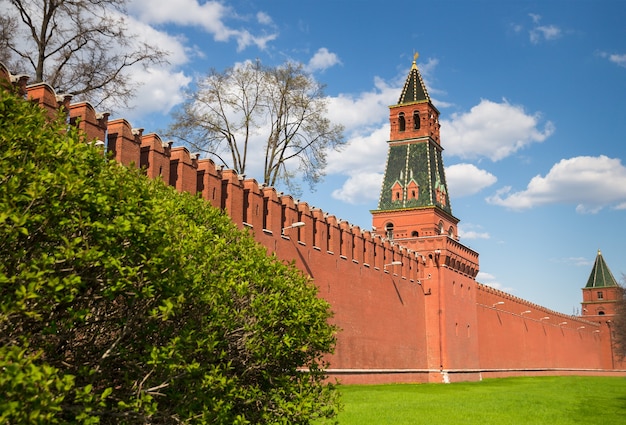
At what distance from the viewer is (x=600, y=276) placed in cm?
7650

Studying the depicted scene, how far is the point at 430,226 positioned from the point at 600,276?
42434 millimetres

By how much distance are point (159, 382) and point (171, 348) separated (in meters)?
0.53

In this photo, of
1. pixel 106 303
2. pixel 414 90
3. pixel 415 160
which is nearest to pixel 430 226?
pixel 415 160

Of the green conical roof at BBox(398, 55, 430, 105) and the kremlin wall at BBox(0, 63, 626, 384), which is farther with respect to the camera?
the green conical roof at BBox(398, 55, 430, 105)

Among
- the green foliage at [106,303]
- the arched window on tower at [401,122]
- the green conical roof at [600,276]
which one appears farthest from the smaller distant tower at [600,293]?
the green foliage at [106,303]

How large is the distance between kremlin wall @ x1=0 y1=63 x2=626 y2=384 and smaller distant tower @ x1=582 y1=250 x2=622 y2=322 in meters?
15.3

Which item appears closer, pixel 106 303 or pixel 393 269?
pixel 106 303

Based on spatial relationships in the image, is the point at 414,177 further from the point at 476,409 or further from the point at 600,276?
the point at 600,276

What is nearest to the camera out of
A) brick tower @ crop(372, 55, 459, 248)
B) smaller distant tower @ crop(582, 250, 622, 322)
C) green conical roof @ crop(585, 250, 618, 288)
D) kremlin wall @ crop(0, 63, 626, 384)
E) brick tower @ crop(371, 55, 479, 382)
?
kremlin wall @ crop(0, 63, 626, 384)

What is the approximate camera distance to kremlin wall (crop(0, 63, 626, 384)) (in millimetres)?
17422

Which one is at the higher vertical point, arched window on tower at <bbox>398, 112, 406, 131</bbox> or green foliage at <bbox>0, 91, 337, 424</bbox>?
arched window on tower at <bbox>398, 112, 406, 131</bbox>

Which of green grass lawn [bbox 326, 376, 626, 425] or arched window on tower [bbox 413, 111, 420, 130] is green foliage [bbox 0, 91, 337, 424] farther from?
arched window on tower [bbox 413, 111, 420, 130]

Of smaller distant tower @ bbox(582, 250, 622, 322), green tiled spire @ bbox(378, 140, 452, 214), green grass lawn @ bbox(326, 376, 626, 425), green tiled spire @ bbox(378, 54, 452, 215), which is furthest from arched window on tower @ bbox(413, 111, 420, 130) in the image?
smaller distant tower @ bbox(582, 250, 622, 322)

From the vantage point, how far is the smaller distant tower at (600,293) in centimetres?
7394
